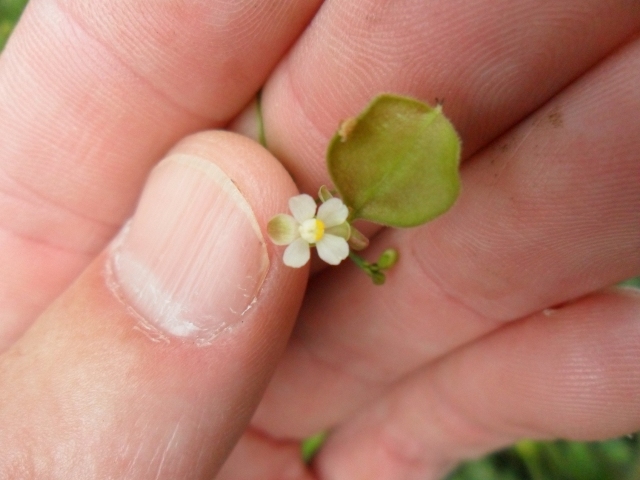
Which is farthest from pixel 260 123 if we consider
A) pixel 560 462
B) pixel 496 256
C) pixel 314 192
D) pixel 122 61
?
pixel 560 462

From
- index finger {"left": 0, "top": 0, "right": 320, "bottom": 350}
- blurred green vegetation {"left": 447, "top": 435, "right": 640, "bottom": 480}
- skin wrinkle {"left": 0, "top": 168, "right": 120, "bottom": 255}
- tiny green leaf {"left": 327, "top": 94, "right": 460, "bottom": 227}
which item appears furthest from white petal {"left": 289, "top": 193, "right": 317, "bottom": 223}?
blurred green vegetation {"left": 447, "top": 435, "right": 640, "bottom": 480}

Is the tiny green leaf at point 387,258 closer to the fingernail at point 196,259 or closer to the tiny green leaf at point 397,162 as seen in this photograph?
the tiny green leaf at point 397,162

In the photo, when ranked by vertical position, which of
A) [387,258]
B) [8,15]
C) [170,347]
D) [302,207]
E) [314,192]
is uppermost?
[8,15]

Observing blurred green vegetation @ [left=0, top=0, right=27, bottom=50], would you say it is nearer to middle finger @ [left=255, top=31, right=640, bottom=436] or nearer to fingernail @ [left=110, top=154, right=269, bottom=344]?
fingernail @ [left=110, top=154, right=269, bottom=344]

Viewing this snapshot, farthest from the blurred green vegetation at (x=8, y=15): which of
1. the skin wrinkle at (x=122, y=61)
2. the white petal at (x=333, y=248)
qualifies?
the white petal at (x=333, y=248)

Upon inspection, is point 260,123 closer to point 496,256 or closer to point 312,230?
point 312,230

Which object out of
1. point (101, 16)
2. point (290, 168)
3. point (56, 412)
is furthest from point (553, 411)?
point (101, 16)

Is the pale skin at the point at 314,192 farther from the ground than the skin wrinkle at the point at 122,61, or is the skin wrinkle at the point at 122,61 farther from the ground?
the skin wrinkle at the point at 122,61
